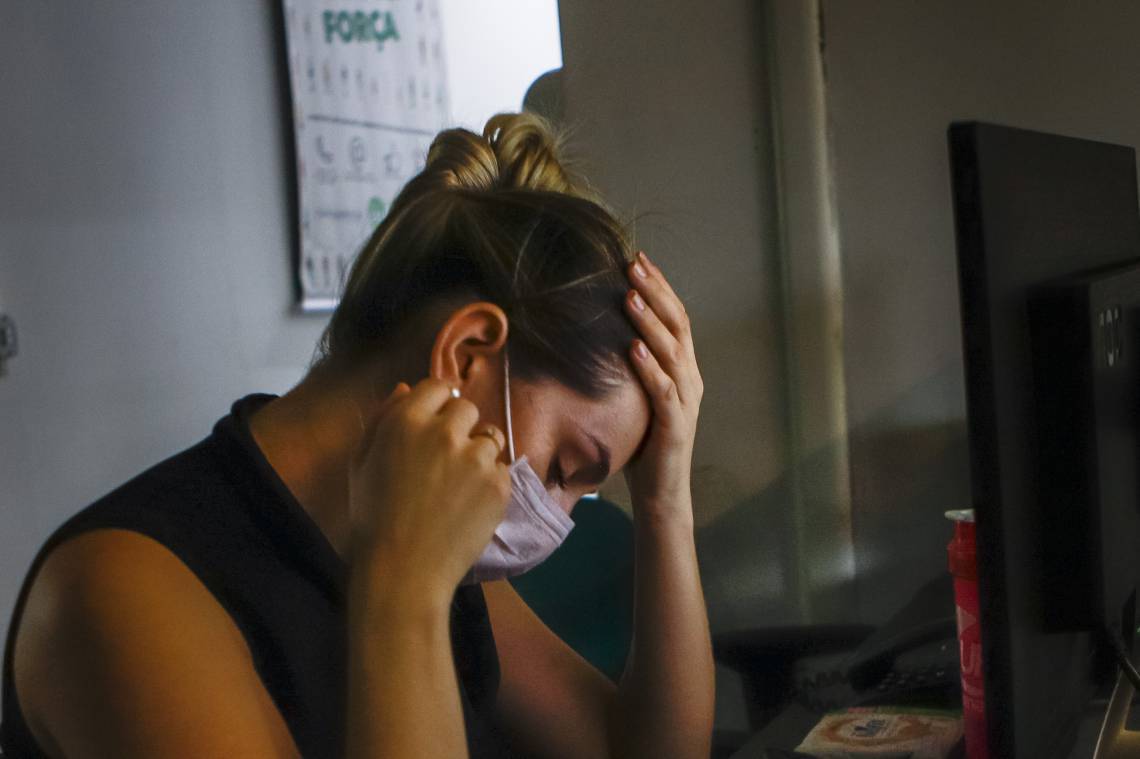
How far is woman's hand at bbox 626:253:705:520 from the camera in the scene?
3.45 feet

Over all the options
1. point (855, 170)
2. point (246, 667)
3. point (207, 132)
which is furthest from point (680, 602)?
point (207, 132)

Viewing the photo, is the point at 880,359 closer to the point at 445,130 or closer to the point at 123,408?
the point at 445,130

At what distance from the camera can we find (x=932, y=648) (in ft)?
4.22

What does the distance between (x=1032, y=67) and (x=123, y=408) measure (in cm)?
197

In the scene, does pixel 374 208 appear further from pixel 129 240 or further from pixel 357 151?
pixel 129 240

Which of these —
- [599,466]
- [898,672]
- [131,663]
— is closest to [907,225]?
[898,672]

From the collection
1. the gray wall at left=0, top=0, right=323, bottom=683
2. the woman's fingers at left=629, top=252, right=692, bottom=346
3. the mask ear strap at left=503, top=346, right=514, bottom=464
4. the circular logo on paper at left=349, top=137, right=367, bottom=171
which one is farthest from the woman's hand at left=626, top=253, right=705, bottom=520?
the circular logo on paper at left=349, top=137, right=367, bottom=171

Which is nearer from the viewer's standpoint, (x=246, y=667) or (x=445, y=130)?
(x=246, y=667)

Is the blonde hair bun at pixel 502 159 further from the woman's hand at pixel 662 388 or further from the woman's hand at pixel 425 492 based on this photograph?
the woman's hand at pixel 425 492

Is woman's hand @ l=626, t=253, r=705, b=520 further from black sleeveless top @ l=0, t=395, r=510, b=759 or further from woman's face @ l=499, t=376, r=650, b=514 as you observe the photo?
black sleeveless top @ l=0, t=395, r=510, b=759

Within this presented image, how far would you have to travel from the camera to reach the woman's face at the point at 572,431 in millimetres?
984

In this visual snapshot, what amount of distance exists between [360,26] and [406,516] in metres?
2.79

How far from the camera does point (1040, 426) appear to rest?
73 cm

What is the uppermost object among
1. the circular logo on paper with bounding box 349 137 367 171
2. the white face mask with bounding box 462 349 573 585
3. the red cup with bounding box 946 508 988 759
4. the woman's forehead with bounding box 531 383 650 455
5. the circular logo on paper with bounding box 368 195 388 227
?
the circular logo on paper with bounding box 349 137 367 171
